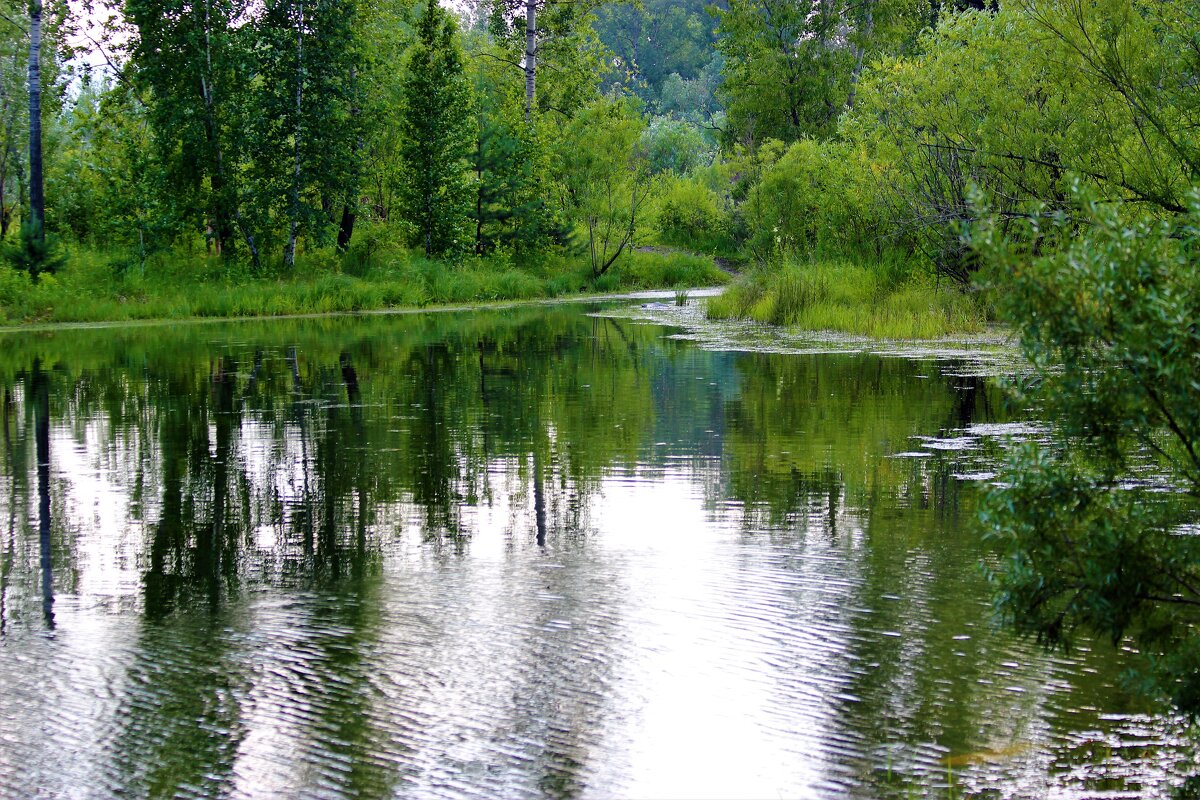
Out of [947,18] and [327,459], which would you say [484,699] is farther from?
[947,18]

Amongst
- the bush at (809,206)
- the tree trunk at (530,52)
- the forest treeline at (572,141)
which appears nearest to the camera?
the forest treeline at (572,141)

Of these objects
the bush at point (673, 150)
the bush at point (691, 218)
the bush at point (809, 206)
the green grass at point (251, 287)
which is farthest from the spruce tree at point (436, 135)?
the bush at point (673, 150)

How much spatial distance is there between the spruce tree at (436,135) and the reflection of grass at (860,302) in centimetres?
1304

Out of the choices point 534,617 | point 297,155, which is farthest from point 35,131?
point 534,617

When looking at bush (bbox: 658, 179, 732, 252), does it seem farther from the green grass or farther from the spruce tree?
the spruce tree

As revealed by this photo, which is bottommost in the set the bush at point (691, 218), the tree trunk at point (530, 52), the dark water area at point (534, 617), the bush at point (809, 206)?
the dark water area at point (534, 617)

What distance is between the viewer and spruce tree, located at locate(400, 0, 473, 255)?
37094 millimetres

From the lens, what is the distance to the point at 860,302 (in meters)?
23.5

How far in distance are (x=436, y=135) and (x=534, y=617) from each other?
32523 mm

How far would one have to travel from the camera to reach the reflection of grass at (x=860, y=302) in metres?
21.2

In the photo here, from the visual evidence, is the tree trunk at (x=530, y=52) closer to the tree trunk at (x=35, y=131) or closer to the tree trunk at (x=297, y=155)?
the tree trunk at (x=297, y=155)

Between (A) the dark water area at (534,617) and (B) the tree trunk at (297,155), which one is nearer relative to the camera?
(A) the dark water area at (534,617)

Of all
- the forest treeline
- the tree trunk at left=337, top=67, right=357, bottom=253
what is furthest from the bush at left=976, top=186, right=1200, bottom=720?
the tree trunk at left=337, top=67, right=357, bottom=253

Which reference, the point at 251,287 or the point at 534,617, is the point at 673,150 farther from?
the point at 534,617
